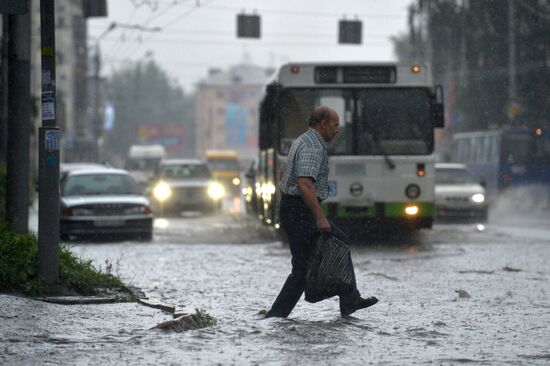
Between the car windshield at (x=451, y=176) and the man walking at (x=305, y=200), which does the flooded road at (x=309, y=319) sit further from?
the car windshield at (x=451, y=176)

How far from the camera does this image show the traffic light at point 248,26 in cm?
3959

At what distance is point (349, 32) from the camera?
4066 centimetres

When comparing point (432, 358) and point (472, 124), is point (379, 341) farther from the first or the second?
point (472, 124)

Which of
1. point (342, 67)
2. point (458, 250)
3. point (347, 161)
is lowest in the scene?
point (458, 250)

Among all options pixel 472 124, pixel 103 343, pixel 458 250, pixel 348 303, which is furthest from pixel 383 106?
pixel 472 124

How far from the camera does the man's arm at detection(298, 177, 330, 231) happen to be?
9992 mm

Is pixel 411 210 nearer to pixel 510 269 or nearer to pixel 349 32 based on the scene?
pixel 510 269

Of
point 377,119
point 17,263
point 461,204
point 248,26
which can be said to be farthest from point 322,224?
point 248,26

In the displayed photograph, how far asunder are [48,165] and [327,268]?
2.92 metres

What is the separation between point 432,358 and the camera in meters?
8.41

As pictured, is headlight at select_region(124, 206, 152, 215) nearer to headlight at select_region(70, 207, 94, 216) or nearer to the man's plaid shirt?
headlight at select_region(70, 207, 94, 216)

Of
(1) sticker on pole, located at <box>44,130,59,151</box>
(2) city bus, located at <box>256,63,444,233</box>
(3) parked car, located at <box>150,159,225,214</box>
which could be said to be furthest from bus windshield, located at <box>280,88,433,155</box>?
(3) parked car, located at <box>150,159,225,214</box>

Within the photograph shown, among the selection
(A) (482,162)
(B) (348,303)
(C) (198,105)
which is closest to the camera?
(B) (348,303)

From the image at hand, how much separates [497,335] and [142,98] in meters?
192
